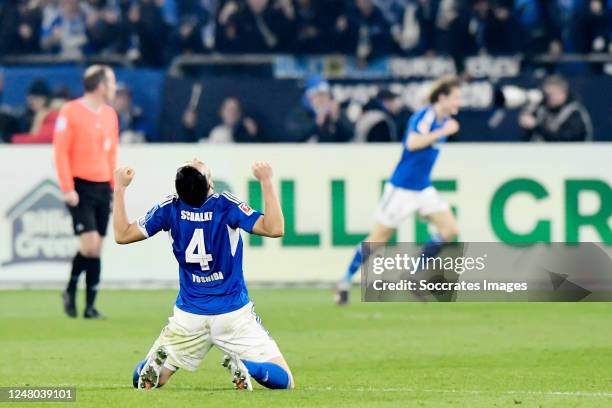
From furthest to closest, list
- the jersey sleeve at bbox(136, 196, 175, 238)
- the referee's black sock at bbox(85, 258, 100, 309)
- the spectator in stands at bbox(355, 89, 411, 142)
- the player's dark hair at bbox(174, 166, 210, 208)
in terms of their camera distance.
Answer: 1. the spectator in stands at bbox(355, 89, 411, 142)
2. the referee's black sock at bbox(85, 258, 100, 309)
3. the jersey sleeve at bbox(136, 196, 175, 238)
4. the player's dark hair at bbox(174, 166, 210, 208)

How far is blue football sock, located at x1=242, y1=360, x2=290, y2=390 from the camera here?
889cm

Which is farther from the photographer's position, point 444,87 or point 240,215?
point 444,87

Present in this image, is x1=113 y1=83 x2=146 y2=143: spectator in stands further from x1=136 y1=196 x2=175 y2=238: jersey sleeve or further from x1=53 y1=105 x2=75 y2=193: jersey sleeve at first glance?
x1=136 y1=196 x2=175 y2=238: jersey sleeve

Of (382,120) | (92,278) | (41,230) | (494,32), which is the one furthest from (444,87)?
(494,32)

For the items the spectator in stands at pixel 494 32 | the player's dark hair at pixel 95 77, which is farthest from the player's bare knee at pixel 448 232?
the spectator in stands at pixel 494 32

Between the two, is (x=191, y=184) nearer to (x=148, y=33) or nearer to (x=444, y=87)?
(x=444, y=87)

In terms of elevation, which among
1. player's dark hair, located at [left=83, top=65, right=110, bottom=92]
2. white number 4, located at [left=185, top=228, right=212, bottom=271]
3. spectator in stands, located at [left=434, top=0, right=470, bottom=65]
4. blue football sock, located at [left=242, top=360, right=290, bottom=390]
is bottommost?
blue football sock, located at [left=242, top=360, right=290, bottom=390]

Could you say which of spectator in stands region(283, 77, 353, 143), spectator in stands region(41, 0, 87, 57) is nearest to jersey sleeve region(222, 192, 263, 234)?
spectator in stands region(283, 77, 353, 143)

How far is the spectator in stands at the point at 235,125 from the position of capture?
1927 cm

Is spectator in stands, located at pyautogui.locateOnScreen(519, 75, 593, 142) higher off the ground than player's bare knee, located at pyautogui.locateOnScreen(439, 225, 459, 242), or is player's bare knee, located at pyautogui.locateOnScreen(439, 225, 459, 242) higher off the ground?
spectator in stands, located at pyautogui.locateOnScreen(519, 75, 593, 142)

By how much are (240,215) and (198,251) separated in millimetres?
328

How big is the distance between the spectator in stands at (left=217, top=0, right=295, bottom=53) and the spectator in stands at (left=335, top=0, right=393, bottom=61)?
0.74 m

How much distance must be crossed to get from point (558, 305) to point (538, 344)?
11.0ft

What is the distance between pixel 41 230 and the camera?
17.1 m
